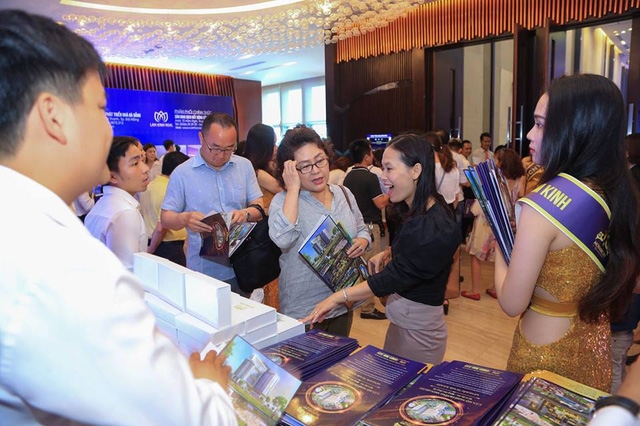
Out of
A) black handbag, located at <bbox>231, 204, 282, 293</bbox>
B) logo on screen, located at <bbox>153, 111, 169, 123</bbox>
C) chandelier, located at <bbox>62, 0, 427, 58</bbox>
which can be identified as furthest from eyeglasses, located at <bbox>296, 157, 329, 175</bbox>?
logo on screen, located at <bbox>153, 111, 169, 123</bbox>

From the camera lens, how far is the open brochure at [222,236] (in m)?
2.02

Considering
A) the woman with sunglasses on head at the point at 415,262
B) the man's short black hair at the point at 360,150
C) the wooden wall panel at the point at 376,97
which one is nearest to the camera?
the woman with sunglasses on head at the point at 415,262

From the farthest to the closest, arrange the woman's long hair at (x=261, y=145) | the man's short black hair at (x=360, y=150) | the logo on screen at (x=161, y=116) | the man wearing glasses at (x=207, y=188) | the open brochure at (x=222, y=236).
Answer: the logo on screen at (x=161, y=116)
the man's short black hair at (x=360, y=150)
the woman's long hair at (x=261, y=145)
the man wearing glasses at (x=207, y=188)
the open brochure at (x=222, y=236)

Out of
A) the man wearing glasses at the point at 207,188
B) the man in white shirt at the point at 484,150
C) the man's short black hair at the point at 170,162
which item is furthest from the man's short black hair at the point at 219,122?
the man in white shirt at the point at 484,150

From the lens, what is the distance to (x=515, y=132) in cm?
590

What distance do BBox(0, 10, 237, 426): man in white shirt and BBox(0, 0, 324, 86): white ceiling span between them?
5.06 meters

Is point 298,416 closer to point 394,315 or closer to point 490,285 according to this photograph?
point 394,315

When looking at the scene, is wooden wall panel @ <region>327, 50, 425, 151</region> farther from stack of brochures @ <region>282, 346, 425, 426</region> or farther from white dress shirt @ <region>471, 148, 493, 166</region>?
stack of brochures @ <region>282, 346, 425, 426</region>

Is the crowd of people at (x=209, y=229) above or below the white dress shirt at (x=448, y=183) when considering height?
above

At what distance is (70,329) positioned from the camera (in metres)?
0.48

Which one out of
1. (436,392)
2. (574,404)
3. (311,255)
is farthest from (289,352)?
(574,404)

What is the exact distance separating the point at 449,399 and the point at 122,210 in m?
1.56

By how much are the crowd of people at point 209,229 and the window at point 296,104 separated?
1170cm

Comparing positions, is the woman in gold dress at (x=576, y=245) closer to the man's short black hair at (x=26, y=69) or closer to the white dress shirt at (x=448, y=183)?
the man's short black hair at (x=26, y=69)
